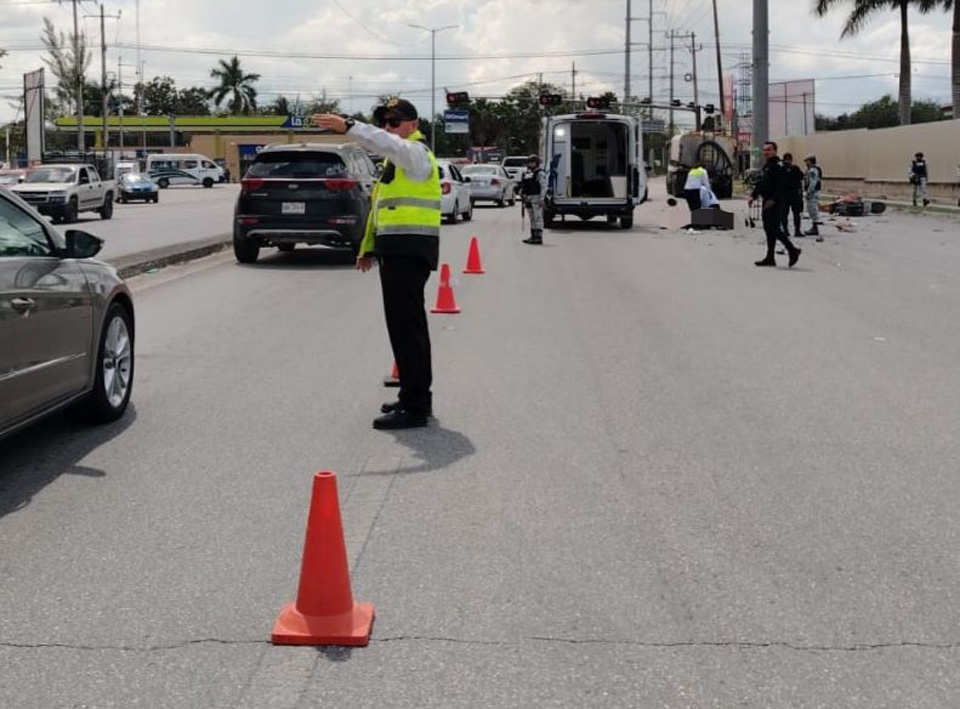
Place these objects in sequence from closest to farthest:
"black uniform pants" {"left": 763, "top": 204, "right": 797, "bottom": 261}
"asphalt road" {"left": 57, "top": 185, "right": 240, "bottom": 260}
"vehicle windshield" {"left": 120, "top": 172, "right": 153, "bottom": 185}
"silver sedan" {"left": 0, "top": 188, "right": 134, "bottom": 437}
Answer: "silver sedan" {"left": 0, "top": 188, "right": 134, "bottom": 437} < "black uniform pants" {"left": 763, "top": 204, "right": 797, "bottom": 261} < "asphalt road" {"left": 57, "top": 185, "right": 240, "bottom": 260} < "vehicle windshield" {"left": 120, "top": 172, "right": 153, "bottom": 185}

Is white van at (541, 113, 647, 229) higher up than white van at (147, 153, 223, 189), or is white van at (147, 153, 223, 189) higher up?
white van at (147, 153, 223, 189)

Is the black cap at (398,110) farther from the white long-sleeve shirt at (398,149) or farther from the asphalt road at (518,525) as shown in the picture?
the asphalt road at (518,525)

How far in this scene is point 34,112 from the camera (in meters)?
52.3

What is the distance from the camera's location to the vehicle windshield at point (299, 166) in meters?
17.0

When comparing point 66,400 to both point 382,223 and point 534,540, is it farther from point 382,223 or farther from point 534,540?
point 534,540

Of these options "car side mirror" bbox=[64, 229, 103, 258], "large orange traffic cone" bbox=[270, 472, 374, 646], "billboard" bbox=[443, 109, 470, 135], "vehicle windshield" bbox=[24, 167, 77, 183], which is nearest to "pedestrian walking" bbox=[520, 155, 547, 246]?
"vehicle windshield" bbox=[24, 167, 77, 183]

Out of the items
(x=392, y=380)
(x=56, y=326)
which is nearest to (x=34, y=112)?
(x=392, y=380)

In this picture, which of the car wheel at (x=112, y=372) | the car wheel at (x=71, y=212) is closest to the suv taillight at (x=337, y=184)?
the car wheel at (x=112, y=372)

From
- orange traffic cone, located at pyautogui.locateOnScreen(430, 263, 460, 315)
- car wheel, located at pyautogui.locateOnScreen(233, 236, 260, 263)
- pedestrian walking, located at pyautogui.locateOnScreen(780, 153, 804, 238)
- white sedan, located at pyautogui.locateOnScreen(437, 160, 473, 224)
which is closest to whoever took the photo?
orange traffic cone, located at pyautogui.locateOnScreen(430, 263, 460, 315)

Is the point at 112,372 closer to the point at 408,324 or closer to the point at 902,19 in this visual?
the point at 408,324

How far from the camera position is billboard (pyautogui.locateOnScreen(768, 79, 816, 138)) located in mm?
70625

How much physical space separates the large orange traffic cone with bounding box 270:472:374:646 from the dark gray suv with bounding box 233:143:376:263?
13.3 m

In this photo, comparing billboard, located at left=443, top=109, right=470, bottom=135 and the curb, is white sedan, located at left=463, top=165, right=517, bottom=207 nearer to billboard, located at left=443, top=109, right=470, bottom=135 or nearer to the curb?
the curb

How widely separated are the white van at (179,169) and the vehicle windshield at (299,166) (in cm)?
6090
